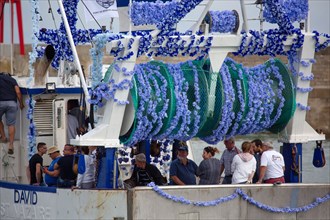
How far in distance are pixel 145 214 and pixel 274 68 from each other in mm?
3334

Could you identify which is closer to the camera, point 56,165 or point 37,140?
point 56,165

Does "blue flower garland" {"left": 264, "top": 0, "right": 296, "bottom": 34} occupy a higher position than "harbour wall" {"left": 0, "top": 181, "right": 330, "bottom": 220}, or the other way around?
"blue flower garland" {"left": 264, "top": 0, "right": 296, "bottom": 34}

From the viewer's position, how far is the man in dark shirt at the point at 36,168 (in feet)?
75.8

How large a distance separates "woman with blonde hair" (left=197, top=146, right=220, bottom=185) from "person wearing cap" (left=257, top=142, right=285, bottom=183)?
2.20 ft

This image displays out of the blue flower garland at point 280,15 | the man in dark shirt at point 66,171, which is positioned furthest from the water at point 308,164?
the man in dark shirt at point 66,171

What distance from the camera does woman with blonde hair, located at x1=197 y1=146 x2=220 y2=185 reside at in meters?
22.1

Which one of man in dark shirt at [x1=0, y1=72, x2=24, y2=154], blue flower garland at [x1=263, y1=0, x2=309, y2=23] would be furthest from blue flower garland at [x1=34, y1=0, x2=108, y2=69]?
blue flower garland at [x1=263, y1=0, x2=309, y2=23]

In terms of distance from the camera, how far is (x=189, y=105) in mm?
21703

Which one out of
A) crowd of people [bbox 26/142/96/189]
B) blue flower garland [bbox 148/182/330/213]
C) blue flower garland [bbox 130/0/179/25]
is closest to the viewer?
blue flower garland [bbox 148/182/330/213]

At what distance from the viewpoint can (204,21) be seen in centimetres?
2197

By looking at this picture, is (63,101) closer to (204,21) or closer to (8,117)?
(8,117)

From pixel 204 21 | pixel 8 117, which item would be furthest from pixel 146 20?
pixel 8 117

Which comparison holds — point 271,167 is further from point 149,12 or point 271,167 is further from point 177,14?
point 149,12

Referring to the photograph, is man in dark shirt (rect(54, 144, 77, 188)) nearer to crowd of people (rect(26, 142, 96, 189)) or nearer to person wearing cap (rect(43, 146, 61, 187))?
crowd of people (rect(26, 142, 96, 189))
